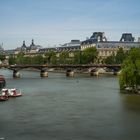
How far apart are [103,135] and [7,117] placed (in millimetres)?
7945

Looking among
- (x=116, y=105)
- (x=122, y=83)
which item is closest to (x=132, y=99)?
(x=116, y=105)

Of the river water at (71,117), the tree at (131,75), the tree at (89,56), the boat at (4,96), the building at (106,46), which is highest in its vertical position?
the building at (106,46)

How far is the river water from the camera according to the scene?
24.2 metres

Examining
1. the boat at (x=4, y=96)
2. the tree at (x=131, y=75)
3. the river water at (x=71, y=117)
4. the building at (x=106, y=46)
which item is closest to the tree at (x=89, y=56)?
the building at (x=106, y=46)

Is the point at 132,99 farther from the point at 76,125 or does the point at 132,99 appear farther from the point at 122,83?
the point at 76,125

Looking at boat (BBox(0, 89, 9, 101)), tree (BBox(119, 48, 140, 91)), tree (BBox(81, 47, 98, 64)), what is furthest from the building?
boat (BBox(0, 89, 9, 101))

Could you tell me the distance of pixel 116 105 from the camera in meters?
35.1

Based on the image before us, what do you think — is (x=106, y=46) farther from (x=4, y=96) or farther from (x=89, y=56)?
(x=4, y=96)

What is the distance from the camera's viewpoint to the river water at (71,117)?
24.2 m

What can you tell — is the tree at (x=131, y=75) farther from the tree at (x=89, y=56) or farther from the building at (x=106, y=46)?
the building at (x=106, y=46)

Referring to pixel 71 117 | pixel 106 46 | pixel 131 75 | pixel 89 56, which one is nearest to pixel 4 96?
pixel 131 75

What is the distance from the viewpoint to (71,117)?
2931 centimetres

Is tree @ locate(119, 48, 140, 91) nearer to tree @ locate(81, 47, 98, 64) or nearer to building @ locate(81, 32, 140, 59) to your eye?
tree @ locate(81, 47, 98, 64)

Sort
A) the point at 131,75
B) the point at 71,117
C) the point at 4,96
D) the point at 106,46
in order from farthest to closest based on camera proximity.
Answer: the point at 106,46, the point at 131,75, the point at 4,96, the point at 71,117
